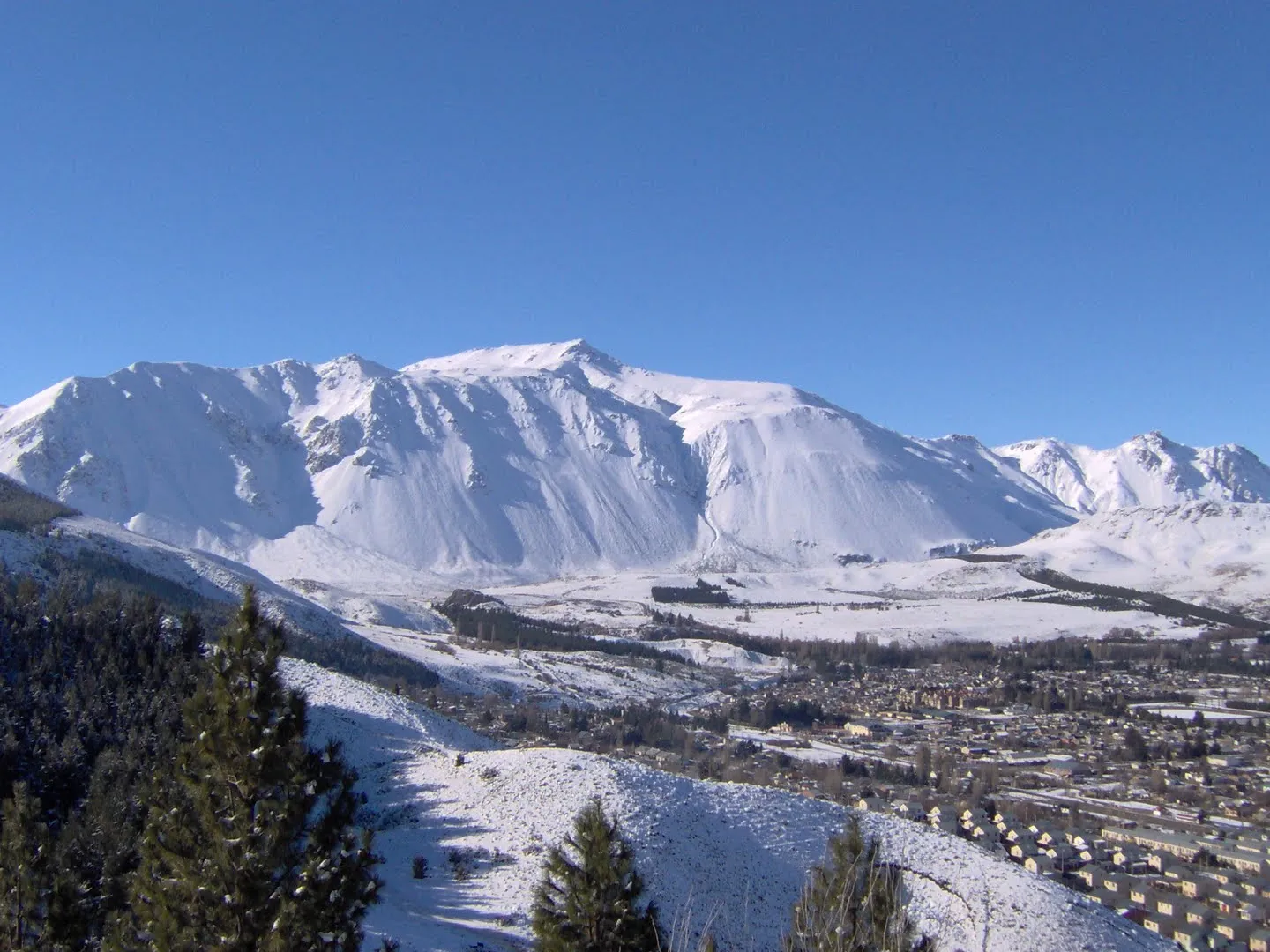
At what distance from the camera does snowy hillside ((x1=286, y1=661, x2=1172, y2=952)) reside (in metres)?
22.1

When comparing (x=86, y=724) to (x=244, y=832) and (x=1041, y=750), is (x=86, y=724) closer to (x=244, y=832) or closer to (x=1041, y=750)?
(x=244, y=832)

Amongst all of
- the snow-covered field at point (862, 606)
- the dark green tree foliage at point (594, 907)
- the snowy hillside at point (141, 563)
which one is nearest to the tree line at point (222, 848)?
the dark green tree foliage at point (594, 907)

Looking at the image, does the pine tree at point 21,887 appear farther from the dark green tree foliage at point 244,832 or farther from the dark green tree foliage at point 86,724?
the dark green tree foliage at point 244,832

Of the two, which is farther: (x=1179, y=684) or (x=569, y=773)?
(x=1179, y=684)

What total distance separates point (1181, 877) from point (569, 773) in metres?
20.0

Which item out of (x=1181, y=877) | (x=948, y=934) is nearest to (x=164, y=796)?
(x=948, y=934)

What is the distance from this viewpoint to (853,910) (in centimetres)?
1282

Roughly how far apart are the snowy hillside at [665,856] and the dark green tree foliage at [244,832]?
31.0ft

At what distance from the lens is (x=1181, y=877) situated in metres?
31.6

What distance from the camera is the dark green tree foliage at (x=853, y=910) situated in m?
8.35

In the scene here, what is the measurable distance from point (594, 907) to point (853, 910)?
3374mm

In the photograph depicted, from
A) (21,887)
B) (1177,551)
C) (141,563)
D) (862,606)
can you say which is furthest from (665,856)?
(1177,551)

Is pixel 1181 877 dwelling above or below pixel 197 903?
below

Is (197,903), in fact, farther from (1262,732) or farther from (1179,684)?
(1179,684)
